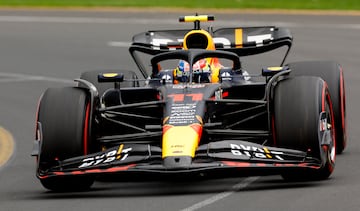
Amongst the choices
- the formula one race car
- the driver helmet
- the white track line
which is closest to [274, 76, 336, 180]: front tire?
the formula one race car

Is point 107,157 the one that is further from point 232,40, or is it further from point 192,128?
point 232,40

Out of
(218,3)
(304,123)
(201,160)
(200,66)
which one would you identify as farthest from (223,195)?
(218,3)

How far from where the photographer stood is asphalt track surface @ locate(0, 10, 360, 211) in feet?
37.2

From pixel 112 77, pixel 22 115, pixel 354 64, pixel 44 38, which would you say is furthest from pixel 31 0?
pixel 112 77

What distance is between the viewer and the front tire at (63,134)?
1212 cm

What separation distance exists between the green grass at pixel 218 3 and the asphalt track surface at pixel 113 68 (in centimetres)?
112

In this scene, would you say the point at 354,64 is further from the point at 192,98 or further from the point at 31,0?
the point at 31,0

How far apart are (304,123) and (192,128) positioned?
1.07 meters

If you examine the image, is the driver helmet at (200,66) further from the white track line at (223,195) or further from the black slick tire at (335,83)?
the white track line at (223,195)

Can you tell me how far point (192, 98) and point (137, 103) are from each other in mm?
600

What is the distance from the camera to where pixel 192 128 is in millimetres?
11977

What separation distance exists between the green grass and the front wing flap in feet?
62.8

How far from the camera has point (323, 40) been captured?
2638 centimetres

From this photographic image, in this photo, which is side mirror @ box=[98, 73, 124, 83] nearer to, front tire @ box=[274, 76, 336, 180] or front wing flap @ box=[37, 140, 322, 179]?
front wing flap @ box=[37, 140, 322, 179]
